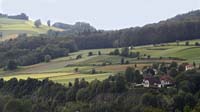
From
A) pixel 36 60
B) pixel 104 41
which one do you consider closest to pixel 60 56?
pixel 36 60

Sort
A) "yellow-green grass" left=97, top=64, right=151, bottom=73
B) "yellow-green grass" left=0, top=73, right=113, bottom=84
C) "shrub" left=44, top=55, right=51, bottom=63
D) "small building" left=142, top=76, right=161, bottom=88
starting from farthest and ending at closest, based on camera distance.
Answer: "shrub" left=44, top=55, right=51, bottom=63
"yellow-green grass" left=97, top=64, right=151, bottom=73
"yellow-green grass" left=0, top=73, right=113, bottom=84
"small building" left=142, top=76, right=161, bottom=88

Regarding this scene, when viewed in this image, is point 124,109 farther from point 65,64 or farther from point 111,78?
point 65,64

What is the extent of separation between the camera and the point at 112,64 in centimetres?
10094

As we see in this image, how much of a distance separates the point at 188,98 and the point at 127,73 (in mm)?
15940

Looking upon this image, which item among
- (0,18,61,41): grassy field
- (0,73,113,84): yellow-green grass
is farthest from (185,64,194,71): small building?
(0,18,61,41): grassy field

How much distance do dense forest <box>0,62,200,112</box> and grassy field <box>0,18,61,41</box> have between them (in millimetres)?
84544

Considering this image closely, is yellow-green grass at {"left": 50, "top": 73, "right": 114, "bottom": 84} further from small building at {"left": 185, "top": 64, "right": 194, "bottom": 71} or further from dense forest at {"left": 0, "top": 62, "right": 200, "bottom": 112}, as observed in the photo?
small building at {"left": 185, "top": 64, "right": 194, "bottom": 71}

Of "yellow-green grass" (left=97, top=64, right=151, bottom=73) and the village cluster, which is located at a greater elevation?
"yellow-green grass" (left=97, top=64, right=151, bottom=73)

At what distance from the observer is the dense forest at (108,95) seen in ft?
219

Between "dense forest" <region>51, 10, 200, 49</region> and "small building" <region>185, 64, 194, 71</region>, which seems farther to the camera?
"dense forest" <region>51, 10, 200, 49</region>

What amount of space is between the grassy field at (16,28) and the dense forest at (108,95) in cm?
8454

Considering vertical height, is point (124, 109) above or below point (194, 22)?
below

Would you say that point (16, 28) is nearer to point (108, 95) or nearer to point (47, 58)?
point (47, 58)

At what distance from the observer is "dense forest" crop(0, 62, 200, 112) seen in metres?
66.9
